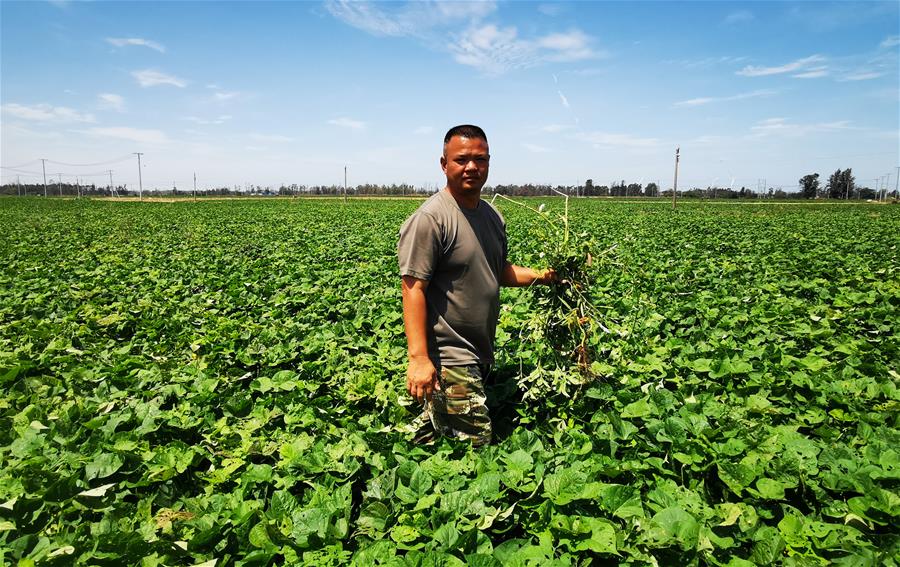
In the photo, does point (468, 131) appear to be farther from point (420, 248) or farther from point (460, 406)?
point (460, 406)

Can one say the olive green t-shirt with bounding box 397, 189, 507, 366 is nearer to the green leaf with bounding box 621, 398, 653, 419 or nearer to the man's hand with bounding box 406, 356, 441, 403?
the man's hand with bounding box 406, 356, 441, 403

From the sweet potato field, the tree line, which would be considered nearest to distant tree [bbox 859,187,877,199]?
the tree line

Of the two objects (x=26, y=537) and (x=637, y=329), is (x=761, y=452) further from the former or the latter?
(x=26, y=537)

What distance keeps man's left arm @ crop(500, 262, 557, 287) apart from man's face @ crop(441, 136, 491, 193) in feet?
2.49

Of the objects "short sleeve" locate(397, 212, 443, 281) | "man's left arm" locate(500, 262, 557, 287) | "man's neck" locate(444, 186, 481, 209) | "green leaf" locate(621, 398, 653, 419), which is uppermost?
"man's neck" locate(444, 186, 481, 209)

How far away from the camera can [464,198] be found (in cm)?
322

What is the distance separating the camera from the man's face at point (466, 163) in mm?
3031

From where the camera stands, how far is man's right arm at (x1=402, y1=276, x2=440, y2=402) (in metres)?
3.00

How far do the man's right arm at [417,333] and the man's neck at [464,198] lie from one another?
2.00ft

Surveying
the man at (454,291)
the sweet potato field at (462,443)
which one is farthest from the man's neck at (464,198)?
the sweet potato field at (462,443)

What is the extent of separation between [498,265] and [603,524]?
1798mm

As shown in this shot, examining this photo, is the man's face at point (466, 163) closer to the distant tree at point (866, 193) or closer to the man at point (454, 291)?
the man at point (454, 291)

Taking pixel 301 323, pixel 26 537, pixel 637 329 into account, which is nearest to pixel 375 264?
pixel 301 323

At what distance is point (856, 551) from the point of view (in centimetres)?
208
